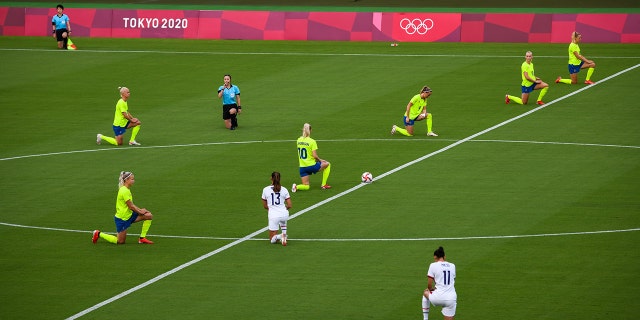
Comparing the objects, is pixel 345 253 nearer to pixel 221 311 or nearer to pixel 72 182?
pixel 221 311

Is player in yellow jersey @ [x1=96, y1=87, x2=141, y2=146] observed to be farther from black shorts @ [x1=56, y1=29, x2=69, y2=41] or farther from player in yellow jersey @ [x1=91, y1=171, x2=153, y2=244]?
black shorts @ [x1=56, y1=29, x2=69, y2=41]

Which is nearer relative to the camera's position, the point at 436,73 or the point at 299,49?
the point at 436,73

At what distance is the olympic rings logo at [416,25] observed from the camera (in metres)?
58.8

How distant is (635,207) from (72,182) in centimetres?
1616

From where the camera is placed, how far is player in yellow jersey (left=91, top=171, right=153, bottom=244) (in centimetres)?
2875

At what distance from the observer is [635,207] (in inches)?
1244

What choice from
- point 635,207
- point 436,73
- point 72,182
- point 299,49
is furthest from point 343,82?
point 635,207

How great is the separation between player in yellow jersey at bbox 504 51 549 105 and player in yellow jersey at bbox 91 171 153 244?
19.6 meters

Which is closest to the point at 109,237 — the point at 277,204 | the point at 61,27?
the point at 277,204

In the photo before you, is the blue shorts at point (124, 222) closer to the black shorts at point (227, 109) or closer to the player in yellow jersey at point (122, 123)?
the player in yellow jersey at point (122, 123)

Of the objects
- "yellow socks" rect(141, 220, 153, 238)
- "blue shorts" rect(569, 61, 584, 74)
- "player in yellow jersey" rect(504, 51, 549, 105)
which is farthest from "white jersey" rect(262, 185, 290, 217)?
"blue shorts" rect(569, 61, 584, 74)

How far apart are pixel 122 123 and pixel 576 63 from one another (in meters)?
18.2

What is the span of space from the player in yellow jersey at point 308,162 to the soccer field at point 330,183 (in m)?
0.48

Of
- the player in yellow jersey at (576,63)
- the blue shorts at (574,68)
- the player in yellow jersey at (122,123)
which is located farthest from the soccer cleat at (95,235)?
the blue shorts at (574,68)
